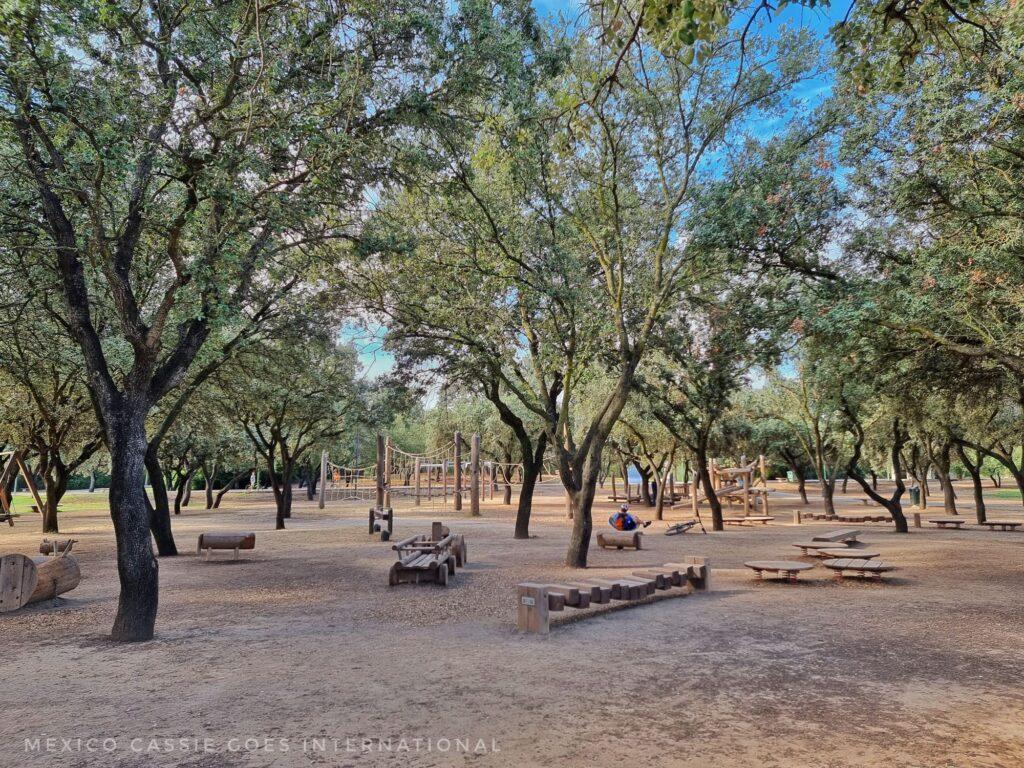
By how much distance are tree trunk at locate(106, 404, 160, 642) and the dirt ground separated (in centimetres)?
33

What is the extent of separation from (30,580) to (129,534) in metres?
3.25

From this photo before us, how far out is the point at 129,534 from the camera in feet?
22.1

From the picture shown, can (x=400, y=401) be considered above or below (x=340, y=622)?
above

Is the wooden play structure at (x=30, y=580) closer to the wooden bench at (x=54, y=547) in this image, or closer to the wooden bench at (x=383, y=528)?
the wooden bench at (x=54, y=547)

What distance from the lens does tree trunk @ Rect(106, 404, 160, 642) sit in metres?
6.71

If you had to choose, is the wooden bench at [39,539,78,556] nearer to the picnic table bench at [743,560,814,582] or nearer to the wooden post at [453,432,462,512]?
the picnic table bench at [743,560,814,582]

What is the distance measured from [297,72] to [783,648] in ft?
27.9

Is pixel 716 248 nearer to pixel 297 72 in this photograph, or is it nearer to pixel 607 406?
pixel 607 406

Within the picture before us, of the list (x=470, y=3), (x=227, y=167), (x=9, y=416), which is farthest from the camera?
(x=9, y=416)

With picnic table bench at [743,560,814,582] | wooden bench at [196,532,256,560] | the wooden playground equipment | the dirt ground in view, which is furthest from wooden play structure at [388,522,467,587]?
the wooden playground equipment

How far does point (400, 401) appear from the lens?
15.9m

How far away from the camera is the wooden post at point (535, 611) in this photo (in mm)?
6910

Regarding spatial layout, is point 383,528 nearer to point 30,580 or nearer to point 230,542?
point 230,542

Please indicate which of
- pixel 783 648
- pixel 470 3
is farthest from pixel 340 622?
pixel 470 3
